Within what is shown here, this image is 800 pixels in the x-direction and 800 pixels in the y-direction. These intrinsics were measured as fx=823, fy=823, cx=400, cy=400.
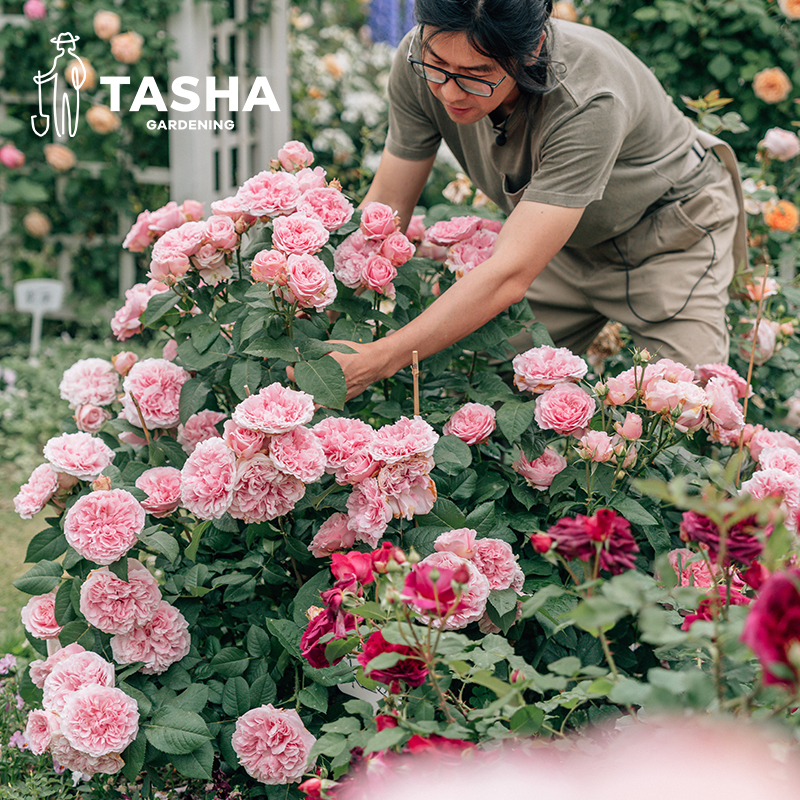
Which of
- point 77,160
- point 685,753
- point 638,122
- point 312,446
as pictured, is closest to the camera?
point 685,753

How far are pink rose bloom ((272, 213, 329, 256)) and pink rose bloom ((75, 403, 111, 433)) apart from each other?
1.91 feet

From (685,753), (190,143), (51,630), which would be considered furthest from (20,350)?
(685,753)

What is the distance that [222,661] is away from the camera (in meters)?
1.45

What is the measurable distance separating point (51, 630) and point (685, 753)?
1356mm

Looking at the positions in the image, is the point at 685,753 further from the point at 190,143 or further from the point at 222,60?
the point at 222,60

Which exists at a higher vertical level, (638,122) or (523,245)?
(638,122)

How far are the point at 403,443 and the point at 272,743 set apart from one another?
53 centimetres

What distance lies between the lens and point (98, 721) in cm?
128

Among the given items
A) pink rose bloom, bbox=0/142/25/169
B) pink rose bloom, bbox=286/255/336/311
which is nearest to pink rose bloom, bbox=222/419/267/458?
pink rose bloom, bbox=286/255/336/311

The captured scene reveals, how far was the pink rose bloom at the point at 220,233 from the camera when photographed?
147cm

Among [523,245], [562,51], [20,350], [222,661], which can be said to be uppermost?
[562,51]

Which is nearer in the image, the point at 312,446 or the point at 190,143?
the point at 312,446

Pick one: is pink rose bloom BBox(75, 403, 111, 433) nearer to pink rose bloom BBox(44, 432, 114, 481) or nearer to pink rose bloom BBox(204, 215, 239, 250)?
pink rose bloom BBox(44, 432, 114, 481)

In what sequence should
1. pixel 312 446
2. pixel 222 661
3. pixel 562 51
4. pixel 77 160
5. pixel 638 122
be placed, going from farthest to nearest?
pixel 77 160 → pixel 638 122 → pixel 562 51 → pixel 222 661 → pixel 312 446
